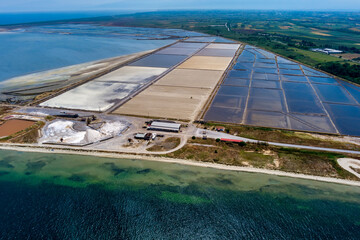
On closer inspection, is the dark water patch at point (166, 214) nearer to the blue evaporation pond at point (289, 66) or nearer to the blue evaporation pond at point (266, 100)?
the blue evaporation pond at point (266, 100)

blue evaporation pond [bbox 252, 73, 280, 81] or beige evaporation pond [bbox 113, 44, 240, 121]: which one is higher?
blue evaporation pond [bbox 252, 73, 280, 81]

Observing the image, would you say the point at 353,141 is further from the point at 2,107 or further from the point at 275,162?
the point at 2,107

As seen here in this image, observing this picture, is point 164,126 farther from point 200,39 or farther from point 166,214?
point 200,39

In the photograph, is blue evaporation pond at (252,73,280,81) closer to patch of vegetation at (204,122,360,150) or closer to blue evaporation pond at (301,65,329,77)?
blue evaporation pond at (301,65,329,77)

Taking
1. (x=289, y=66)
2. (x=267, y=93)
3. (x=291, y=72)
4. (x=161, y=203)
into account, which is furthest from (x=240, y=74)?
(x=161, y=203)

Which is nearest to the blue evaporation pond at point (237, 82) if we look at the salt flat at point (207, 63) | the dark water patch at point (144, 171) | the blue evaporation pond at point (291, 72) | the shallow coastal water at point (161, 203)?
the salt flat at point (207, 63)

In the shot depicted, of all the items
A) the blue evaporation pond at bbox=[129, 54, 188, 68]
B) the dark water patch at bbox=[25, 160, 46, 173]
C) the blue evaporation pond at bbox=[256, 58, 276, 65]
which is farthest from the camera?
the blue evaporation pond at bbox=[256, 58, 276, 65]

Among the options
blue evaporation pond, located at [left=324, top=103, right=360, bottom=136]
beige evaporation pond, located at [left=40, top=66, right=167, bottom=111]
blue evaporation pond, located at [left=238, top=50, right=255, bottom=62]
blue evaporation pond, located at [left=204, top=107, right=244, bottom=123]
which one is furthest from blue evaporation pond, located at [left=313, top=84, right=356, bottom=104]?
beige evaporation pond, located at [left=40, top=66, right=167, bottom=111]
